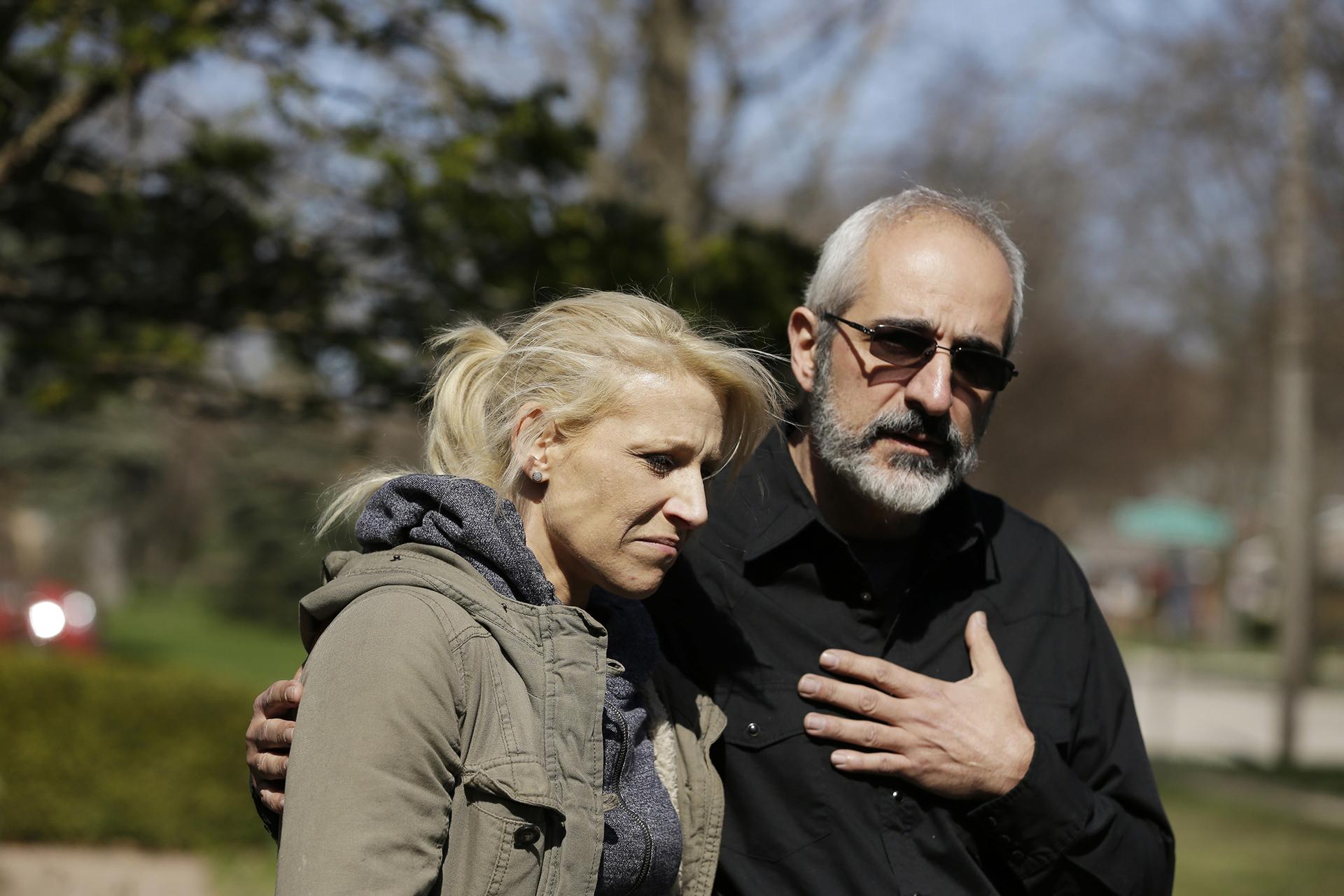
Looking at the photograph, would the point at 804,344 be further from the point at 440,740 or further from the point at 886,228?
the point at 440,740

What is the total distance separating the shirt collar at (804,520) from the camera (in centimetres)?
260

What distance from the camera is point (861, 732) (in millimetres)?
2379

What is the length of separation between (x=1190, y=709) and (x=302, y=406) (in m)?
14.5

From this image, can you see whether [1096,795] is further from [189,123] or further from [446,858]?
[189,123]

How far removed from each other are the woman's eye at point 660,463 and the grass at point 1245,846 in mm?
6457

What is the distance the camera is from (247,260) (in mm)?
5715

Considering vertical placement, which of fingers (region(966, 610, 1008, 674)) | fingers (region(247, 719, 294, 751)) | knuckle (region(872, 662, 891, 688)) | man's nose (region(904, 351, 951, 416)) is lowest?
fingers (region(247, 719, 294, 751))

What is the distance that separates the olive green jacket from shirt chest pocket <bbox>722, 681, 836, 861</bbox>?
535 mm

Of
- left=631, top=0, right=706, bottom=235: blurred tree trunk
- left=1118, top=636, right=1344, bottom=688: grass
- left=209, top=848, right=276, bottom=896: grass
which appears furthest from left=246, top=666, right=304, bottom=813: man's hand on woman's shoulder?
left=1118, top=636, right=1344, bottom=688: grass

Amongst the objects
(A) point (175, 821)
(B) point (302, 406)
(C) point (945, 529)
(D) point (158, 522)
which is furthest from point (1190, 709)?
(D) point (158, 522)

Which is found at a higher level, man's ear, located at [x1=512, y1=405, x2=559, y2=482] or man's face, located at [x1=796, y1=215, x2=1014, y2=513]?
man's face, located at [x1=796, y1=215, x2=1014, y2=513]

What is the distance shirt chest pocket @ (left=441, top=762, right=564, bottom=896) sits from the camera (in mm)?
1793

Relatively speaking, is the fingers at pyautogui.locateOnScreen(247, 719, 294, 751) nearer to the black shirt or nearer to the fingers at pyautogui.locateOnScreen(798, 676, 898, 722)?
the black shirt

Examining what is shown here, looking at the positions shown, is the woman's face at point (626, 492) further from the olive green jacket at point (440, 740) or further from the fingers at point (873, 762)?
the fingers at point (873, 762)
